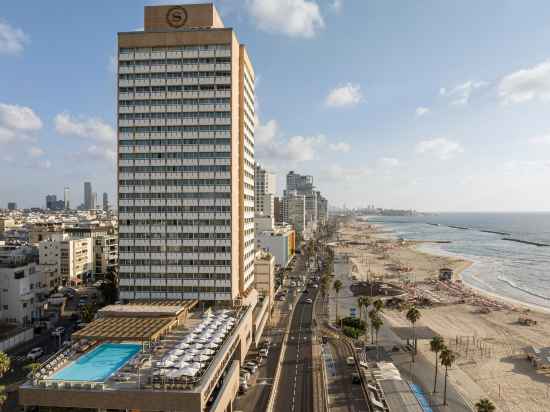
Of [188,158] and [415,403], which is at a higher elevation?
[188,158]

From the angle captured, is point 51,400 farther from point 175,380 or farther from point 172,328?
point 172,328

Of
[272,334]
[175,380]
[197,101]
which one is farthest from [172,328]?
[197,101]

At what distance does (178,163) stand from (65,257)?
283 feet

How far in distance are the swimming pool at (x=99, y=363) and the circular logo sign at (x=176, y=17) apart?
7138 cm

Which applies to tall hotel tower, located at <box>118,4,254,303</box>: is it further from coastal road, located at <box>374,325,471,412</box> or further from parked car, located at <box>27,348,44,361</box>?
coastal road, located at <box>374,325,471,412</box>

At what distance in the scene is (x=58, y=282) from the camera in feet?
474

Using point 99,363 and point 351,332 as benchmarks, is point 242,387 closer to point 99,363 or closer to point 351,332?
point 99,363

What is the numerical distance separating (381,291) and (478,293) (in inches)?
1431

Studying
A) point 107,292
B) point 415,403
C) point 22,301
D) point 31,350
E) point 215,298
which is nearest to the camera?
point 415,403

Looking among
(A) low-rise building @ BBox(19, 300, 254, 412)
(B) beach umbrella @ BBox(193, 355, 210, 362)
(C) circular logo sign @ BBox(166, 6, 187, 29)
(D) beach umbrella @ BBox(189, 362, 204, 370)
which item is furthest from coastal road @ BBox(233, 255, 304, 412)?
(C) circular logo sign @ BBox(166, 6, 187, 29)

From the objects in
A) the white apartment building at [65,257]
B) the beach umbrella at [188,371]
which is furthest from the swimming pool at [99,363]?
the white apartment building at [65,257]

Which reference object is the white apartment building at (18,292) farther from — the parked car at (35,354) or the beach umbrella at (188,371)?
the beach umbrella at (188,371)

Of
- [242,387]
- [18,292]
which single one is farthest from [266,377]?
[18,292]

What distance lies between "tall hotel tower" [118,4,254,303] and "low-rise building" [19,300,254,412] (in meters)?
18.1
